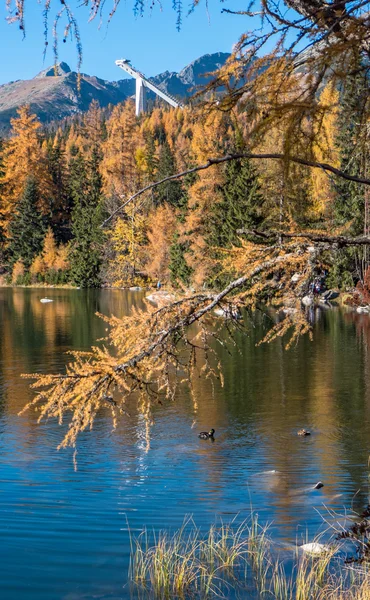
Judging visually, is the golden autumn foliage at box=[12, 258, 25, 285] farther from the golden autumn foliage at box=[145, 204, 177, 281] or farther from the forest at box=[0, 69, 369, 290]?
the golden autumn foliage at box=[145, 204, 177, 281]

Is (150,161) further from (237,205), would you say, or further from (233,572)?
(233,572)

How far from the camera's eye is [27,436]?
13867 millimetres

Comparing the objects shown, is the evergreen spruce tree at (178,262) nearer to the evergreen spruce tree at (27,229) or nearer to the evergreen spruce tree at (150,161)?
the evergreen spruce tree at (27,229)

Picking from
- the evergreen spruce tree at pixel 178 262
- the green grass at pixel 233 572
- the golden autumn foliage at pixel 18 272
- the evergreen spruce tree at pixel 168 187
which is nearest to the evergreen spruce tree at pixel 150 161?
the evergreen spruce tree at pixel 168 187

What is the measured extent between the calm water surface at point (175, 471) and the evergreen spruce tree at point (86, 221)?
136 feet

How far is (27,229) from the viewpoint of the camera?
69.9 m

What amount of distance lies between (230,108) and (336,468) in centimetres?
803

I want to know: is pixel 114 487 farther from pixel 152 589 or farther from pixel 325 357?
pixel 325 357

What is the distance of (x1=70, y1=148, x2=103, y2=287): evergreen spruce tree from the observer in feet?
208

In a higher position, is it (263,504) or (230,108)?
(230,108)

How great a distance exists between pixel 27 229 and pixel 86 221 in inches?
281

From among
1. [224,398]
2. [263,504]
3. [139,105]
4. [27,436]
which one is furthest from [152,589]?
[139,105]

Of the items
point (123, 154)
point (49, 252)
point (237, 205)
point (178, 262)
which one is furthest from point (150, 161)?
point (237, 205)

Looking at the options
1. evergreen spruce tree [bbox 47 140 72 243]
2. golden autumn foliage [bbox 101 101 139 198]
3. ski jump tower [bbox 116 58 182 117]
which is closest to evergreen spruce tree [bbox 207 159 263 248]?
golden autumn foliage [bbox 101 101 139 198]
